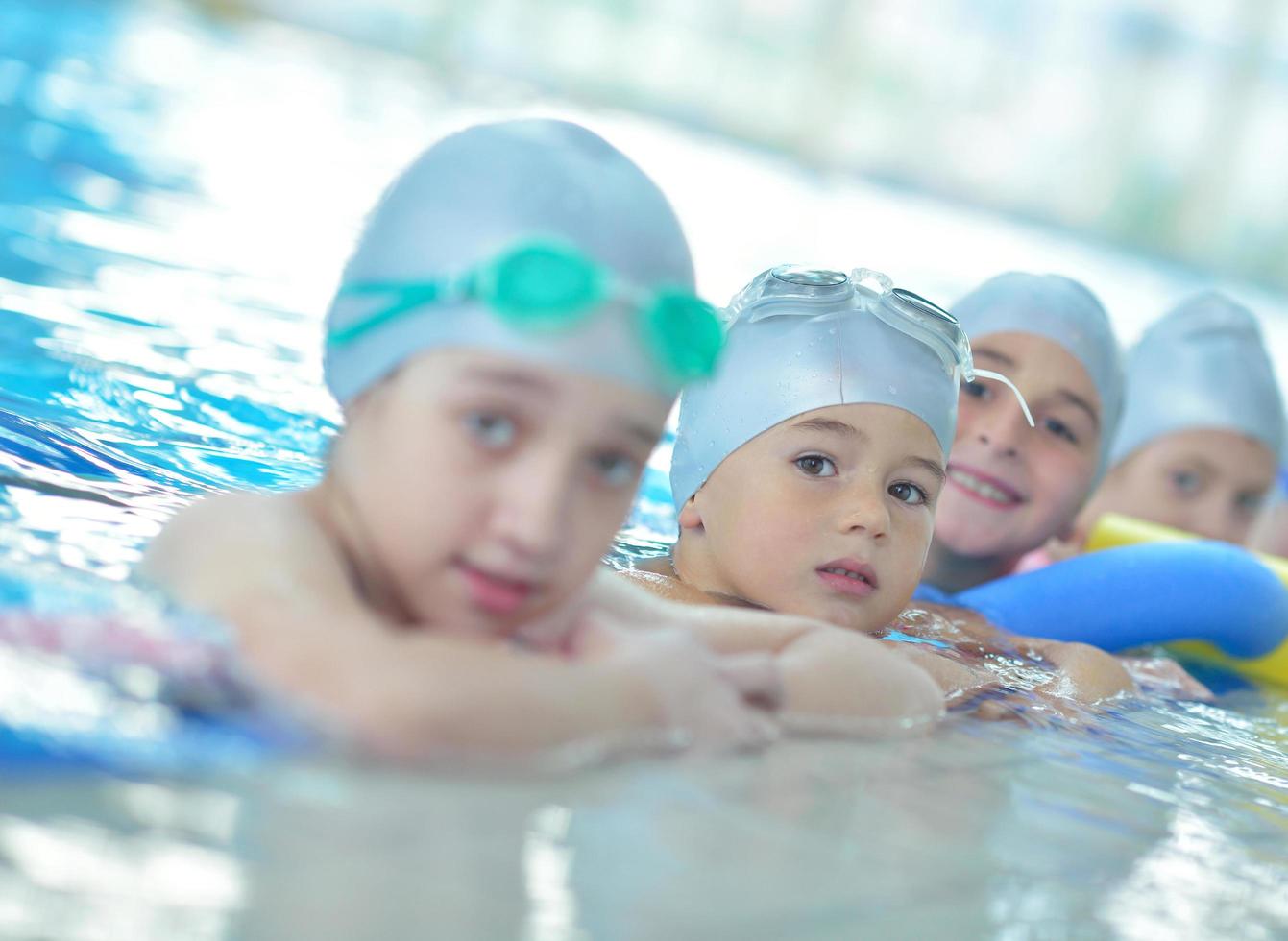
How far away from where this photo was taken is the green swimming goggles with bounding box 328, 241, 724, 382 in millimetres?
1960

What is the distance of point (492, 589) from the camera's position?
1979mm

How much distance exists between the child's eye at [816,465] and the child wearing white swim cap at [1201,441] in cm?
252

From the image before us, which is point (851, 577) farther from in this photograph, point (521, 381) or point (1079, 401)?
point (1079, 401)

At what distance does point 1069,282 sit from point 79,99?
28.2 ft

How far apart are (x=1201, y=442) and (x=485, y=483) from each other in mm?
4475

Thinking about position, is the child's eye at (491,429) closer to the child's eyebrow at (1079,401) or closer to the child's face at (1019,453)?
the child's face at (1019,453)

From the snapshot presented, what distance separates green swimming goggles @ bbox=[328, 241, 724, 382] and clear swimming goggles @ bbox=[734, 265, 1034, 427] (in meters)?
1.44

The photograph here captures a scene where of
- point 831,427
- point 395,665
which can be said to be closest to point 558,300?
point 395,665

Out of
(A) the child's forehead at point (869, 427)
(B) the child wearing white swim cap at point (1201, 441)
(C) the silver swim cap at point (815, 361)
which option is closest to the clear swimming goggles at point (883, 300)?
(C) the silver swim cap at point (815, 361)

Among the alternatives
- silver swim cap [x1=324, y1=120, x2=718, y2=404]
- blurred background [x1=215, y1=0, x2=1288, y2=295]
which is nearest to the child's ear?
silver swim cap [x1=324, y1=120, x2=718, y2=404]

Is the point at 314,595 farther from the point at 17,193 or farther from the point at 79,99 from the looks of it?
the point at 79,99

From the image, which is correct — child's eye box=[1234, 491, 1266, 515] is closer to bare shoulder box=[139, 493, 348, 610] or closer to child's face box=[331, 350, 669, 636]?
child's face box=[331, 350, 669, 636]

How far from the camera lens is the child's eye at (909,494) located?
3250 mm

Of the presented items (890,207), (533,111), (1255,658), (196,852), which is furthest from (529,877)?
(890,207)
